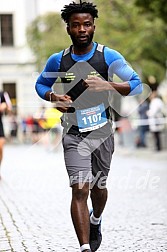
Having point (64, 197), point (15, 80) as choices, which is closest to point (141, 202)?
point (64, 197)

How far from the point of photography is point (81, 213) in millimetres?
5500

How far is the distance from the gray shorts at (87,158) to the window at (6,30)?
41.8 m

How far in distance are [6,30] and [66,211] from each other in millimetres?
39290

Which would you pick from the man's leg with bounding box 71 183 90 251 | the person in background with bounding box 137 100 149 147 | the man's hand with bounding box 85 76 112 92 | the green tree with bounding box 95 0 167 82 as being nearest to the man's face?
the man's hand with bounding box 85 76 112 92

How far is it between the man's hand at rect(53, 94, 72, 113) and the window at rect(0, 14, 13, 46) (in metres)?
41.9

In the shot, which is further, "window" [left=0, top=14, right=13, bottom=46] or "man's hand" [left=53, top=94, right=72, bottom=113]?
"window" [left=0, top=14, right=13, bottom=46]

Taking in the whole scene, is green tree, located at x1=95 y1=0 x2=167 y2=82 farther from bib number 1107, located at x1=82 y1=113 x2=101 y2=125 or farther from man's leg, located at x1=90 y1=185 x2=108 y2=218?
bib number 1107, located at x1=82 y1=113 x2=101 y2=125

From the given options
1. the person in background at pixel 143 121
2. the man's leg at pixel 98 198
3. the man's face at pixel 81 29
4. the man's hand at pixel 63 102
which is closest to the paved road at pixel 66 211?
the man's leg at pixel 98 198

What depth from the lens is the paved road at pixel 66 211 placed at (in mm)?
6637

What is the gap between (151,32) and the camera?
78.7 feet

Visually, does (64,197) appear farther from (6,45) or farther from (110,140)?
(6,45)

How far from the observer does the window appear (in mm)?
47000

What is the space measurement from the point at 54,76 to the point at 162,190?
600 cm

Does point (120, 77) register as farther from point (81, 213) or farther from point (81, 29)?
point (81, 213)
